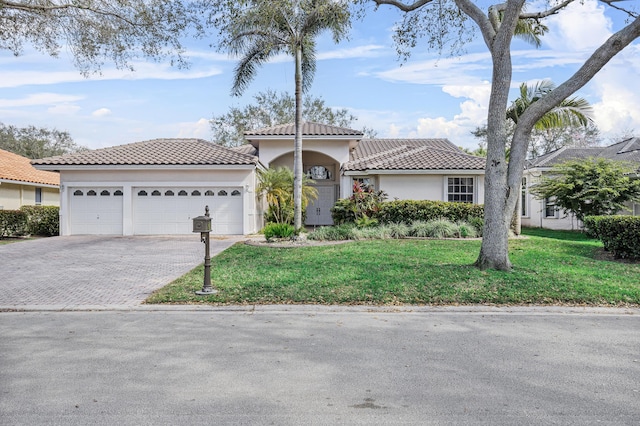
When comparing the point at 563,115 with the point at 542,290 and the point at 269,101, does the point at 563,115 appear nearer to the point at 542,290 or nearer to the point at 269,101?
the point at 542,290

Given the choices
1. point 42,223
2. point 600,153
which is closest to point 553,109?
point 600,153

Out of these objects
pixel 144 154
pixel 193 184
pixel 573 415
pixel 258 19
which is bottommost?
A: pixel 573 415

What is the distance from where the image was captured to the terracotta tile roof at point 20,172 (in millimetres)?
22688

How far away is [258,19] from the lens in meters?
14.8

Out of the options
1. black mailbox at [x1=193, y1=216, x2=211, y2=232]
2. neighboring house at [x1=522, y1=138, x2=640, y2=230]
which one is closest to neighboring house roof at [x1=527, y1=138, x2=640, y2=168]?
neighboring house at [x1=522, y1=138, x2=640, y2=230]

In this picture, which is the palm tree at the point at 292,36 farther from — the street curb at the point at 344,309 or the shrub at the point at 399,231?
the street curb at the point at 344,309

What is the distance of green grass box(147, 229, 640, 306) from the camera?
7.71 metres

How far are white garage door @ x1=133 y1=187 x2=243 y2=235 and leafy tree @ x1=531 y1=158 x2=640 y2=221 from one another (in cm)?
1313

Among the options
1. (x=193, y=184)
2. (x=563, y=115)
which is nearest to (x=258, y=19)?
(x=193, y=184)

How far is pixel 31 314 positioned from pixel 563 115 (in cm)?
1704

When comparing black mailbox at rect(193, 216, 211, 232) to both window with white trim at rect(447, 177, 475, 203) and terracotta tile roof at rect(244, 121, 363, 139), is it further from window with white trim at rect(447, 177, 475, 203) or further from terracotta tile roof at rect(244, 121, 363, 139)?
window with white trim at rect(447, 177, 475, 203)

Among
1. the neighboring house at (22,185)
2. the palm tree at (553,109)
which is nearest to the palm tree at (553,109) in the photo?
the palm tree at (553,109)

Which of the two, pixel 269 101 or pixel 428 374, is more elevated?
pixel 269 101

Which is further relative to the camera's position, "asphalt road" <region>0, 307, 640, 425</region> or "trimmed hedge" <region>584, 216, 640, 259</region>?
"trimmed hedge" <region>584, 216, 640, 259</region>
